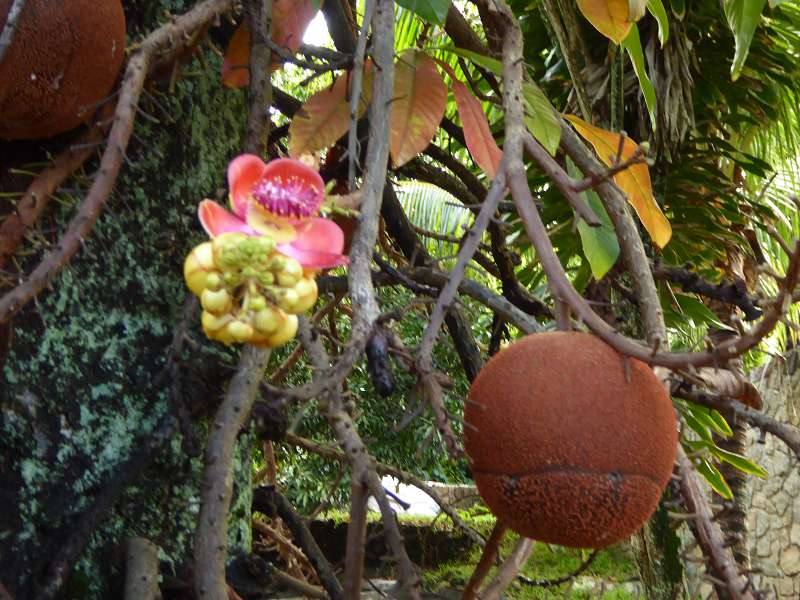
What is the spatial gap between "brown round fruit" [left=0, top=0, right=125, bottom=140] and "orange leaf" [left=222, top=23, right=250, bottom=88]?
0.22 metres

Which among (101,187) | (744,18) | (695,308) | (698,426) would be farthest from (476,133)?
(695,308)

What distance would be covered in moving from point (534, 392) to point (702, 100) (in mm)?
3156

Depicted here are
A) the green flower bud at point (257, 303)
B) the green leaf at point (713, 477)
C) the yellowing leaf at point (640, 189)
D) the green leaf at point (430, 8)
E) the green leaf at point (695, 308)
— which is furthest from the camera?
the green leaf at point (695, 308)

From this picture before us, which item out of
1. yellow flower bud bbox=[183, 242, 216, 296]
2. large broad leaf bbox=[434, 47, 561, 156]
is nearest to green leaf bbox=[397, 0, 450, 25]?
large broad leaf bbox=[434, 47, 561, 156]

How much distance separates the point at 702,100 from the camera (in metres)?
3.45

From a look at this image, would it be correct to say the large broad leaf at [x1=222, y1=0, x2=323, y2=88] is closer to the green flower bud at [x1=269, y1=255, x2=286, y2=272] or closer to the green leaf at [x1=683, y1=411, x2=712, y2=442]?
the green flower bud at [x1=269, y1=255, x2=286, y2=272]

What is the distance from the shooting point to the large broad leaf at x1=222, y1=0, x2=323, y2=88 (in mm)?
1023

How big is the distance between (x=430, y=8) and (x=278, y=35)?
191mm

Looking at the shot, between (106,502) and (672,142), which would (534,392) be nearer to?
(106,502)

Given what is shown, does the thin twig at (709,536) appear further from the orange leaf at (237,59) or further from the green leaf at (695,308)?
the green leaf at (695,308)

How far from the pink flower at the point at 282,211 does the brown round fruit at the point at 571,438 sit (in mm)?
153

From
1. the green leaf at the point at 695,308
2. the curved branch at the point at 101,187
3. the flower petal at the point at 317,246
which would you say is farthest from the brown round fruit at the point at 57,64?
the green leaf at the point at 695,308

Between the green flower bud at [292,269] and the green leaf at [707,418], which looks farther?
the green leaf at [707,418]

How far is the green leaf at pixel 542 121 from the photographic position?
0.98 meters
